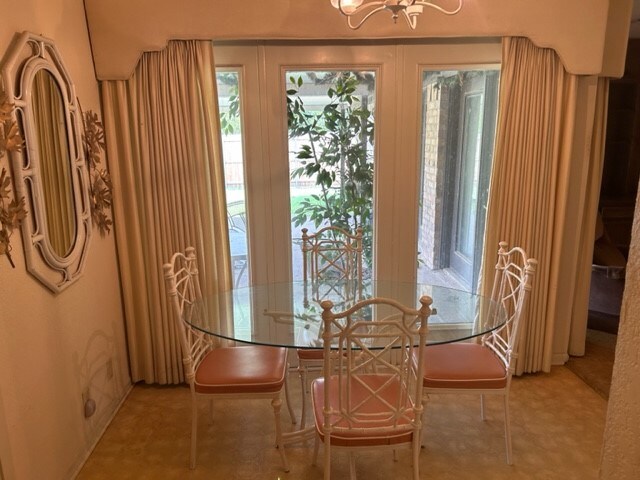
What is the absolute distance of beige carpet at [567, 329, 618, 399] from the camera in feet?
10.1

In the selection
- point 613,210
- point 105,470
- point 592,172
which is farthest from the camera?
point 613,210

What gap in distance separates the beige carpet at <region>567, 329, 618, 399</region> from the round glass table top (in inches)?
46.4

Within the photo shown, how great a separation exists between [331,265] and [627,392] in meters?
2.35

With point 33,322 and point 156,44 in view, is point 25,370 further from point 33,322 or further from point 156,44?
point 156,44

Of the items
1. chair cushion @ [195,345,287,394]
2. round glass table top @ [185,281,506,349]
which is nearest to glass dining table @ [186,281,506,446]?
round glass table top @ [185,281,506,349]

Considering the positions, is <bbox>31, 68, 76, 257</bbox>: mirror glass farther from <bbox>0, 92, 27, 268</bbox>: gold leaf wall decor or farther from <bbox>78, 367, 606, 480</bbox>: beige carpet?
<bbox>78, 367, 606, 480</bbox>: beige carpet

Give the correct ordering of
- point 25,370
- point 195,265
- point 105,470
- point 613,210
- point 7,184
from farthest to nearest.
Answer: point 613,210 → point 195,265 → point 105,470 → point 25,370 → point 7,184

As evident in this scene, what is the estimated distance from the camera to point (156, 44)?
8.82 feet

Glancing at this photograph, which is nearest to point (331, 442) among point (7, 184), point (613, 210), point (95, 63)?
point (7, 184)

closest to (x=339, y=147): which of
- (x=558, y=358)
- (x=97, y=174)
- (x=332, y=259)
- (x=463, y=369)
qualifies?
(x=332, y=259)

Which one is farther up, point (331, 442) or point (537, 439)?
point (331, 442)

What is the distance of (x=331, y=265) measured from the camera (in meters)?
3.05

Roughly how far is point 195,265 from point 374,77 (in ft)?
5.35

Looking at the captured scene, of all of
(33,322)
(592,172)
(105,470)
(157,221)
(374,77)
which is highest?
(374,77)
